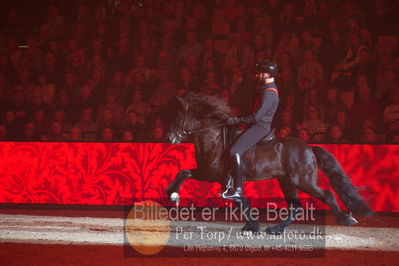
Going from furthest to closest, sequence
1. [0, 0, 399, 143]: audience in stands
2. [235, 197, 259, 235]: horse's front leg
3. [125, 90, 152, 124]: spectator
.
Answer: [125, 90, 152, 124]: spectator
[0, 0, 399, 143]: audience in stands
[235, 197, 259, 235]: horse's front leg

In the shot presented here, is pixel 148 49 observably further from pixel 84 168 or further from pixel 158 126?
pixel 84 168

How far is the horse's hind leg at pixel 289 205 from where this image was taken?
801cm

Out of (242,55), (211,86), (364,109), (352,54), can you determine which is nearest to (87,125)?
(211,86)

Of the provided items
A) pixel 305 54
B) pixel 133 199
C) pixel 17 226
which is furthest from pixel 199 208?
pixel 305 54

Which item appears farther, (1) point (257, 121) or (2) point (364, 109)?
(2) point (364, 109)

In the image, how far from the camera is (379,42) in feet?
39.0

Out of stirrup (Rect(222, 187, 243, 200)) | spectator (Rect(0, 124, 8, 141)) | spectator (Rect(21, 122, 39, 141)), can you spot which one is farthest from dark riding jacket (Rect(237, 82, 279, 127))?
spectator (Rect(0, 124, 8, 141))

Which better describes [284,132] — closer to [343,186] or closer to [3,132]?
[343,186]

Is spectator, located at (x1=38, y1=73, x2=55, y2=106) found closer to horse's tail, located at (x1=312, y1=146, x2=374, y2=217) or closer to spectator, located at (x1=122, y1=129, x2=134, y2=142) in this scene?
spectator, located at (x1=122, y1=129, x2=134, y2=142)

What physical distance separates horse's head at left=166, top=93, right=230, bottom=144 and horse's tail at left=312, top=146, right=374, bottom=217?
1.52 m

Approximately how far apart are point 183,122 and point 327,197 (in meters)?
2.25

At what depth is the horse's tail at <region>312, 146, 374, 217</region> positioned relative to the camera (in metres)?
7.92

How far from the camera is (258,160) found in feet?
26.4

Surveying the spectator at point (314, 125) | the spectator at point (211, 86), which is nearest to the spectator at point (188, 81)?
the spectator at point (211, 86)
